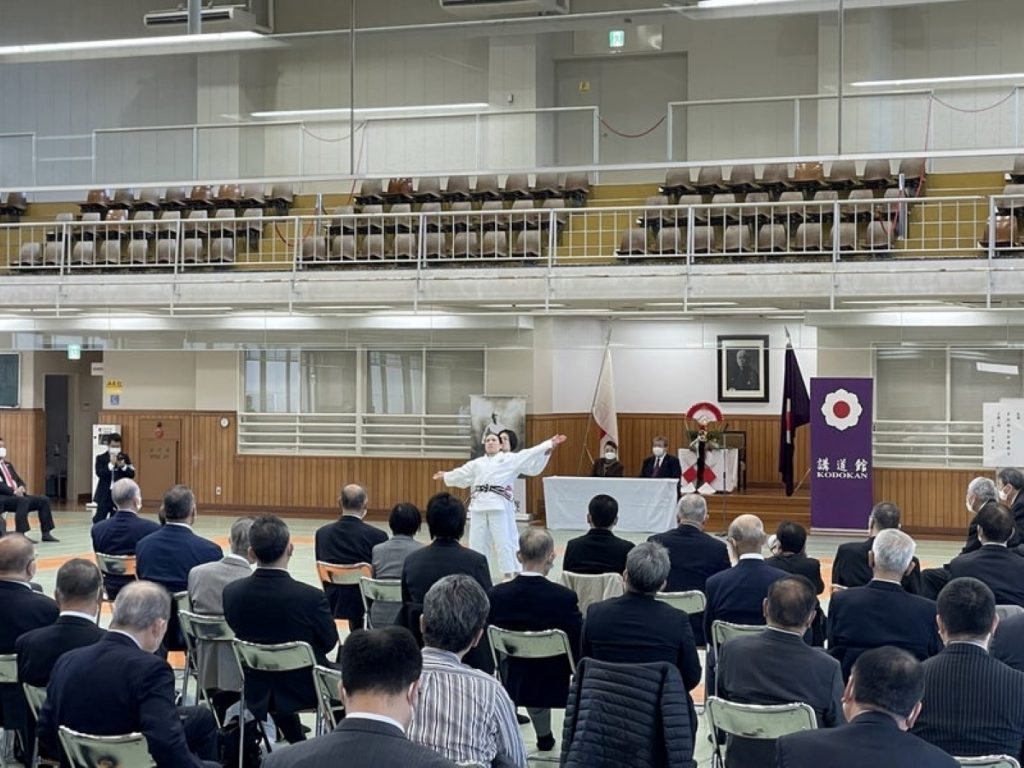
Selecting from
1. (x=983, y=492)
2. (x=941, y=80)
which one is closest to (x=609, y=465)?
(x=941, y=80)

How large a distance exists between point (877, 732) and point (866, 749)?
6 cm

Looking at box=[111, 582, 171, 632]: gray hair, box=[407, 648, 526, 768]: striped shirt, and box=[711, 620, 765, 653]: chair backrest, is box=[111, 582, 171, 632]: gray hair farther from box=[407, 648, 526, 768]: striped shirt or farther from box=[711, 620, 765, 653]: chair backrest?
box=[711, 620, 765, 653]: chair backrest

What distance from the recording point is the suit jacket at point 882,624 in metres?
6.36

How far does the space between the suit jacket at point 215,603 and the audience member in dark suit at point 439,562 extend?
921 mm

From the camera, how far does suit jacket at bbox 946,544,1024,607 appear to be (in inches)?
296

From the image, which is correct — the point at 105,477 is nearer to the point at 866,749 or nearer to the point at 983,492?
the point at 983,492

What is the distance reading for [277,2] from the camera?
25359 mm

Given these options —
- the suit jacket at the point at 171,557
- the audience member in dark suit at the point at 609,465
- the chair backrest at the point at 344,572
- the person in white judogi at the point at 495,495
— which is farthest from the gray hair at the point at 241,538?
the audience member in dark suit at the point at 609,465

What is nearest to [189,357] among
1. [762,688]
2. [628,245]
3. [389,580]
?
[628,245]

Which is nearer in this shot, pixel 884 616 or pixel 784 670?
pixel 784 670

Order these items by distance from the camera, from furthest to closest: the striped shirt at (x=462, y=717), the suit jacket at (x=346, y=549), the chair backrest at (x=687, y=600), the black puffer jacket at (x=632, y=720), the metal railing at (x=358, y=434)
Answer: the metal railing at (x=358, y=434), the suit jacket at (x=346, y=549), the chair backrest at (x=687, y=600), the black puffer jacket at (x=632, y=720), the striped shirt at (x=462, y=717)

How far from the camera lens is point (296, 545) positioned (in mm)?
18453

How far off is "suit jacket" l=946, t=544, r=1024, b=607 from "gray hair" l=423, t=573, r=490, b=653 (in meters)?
3.89

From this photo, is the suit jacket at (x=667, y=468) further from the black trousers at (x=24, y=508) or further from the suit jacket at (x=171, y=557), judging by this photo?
the suit jacket at (x=171, y=557)
